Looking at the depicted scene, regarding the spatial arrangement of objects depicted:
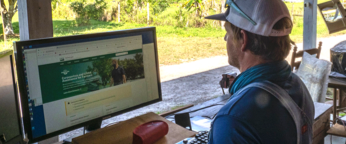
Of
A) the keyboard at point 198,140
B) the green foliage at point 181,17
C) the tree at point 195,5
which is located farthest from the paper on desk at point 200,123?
the green foliage at point 181,17

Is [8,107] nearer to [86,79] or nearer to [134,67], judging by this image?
[86,79]

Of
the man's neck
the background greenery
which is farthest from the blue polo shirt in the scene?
the background greenery

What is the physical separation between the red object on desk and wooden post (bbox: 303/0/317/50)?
3092 mm

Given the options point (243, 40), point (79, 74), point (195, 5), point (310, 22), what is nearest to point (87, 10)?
point (195, 5)

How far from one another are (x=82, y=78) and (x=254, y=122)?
651 millimetres

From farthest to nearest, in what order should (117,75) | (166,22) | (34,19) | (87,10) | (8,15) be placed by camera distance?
1. (166,22)
2. (87,10)
3. (8,15)
4. (34,19)
5. (117,75)

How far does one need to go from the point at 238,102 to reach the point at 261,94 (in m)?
0.06

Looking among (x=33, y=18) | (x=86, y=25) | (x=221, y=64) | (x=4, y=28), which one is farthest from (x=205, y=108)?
(x=221, y=64)

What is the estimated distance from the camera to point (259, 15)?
805mm

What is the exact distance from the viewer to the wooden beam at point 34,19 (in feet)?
4.19

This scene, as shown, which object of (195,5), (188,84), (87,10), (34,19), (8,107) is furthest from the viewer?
(195,5)

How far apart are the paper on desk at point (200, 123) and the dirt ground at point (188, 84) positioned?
88.7 inches

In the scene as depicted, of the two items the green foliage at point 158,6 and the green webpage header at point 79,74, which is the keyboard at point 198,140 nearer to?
the green webpage header at point 79,74

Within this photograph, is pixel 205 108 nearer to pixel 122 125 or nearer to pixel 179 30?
pixel 122 125
